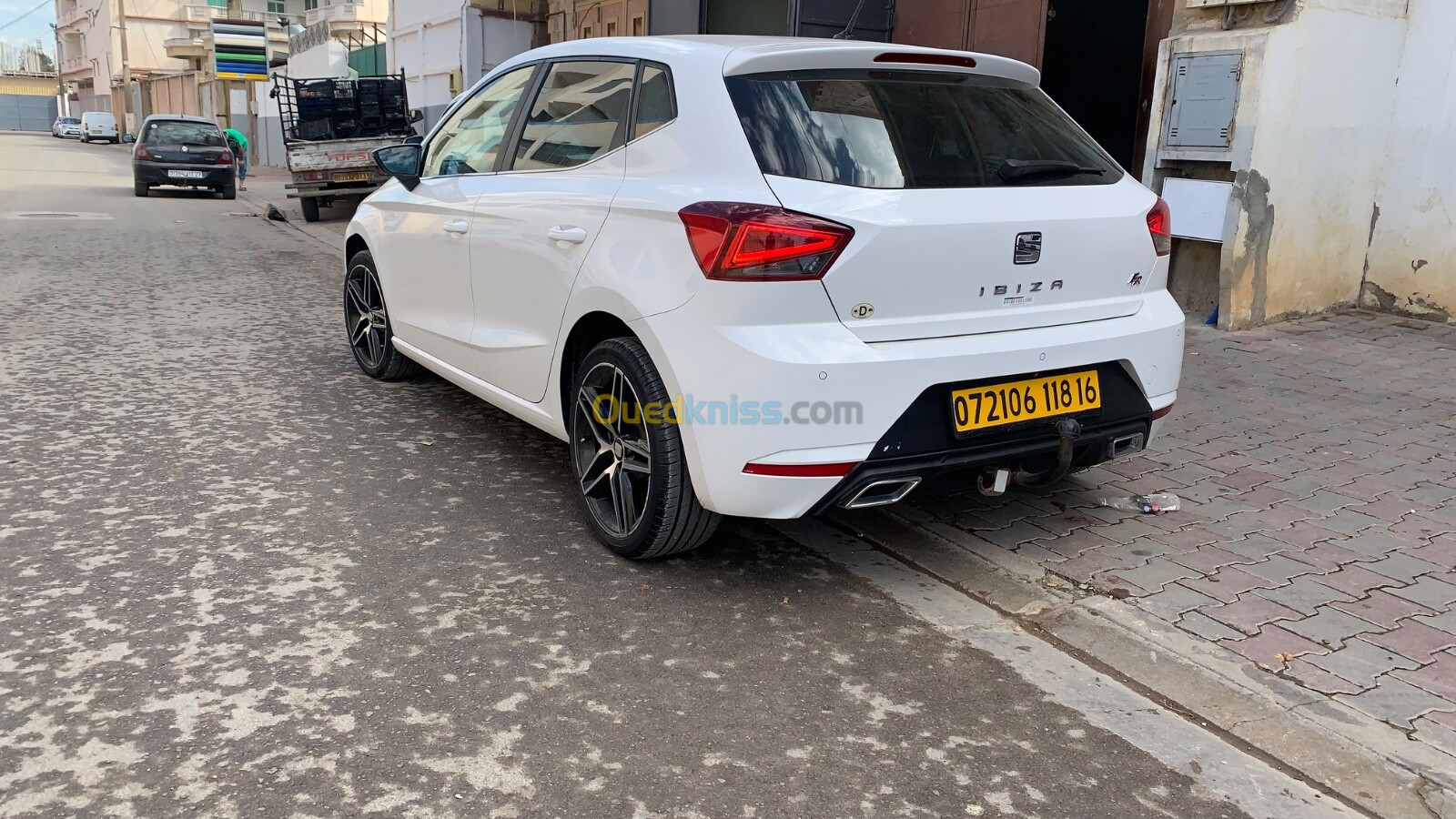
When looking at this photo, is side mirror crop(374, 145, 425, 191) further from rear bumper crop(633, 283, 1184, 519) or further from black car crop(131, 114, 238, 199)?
black car crop(131, 114, 238, 199)

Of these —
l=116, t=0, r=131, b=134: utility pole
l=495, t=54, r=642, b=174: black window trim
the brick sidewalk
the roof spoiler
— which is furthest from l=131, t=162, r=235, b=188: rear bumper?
l=116, t=0, r=131, b=134: utility pole

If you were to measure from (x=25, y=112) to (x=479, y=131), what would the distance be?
400 feet

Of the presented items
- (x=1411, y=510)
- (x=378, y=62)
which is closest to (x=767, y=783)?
(x=1411, y=510)

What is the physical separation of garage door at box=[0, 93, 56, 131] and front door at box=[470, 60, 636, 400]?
4678 inches

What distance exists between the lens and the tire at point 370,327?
6.07m

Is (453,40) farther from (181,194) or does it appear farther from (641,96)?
(641,96)

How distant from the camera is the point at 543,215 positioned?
13.4ft

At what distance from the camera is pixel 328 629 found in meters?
3.29

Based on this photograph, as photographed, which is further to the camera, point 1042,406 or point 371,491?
point 371,491

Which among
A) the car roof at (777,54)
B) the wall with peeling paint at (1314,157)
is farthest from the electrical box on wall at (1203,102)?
the car roof at (777,54)

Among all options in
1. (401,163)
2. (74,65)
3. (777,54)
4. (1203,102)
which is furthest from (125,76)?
(777,54)

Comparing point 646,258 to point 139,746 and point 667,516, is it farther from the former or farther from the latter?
point 139,746

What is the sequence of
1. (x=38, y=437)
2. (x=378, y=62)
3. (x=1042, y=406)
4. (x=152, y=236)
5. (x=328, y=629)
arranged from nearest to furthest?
(x=328, y=629) → (x=1042, y=406) → (x=38, y=437) → (x=152, y=236) → (x=378, y=62)

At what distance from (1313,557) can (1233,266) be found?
4091mm
